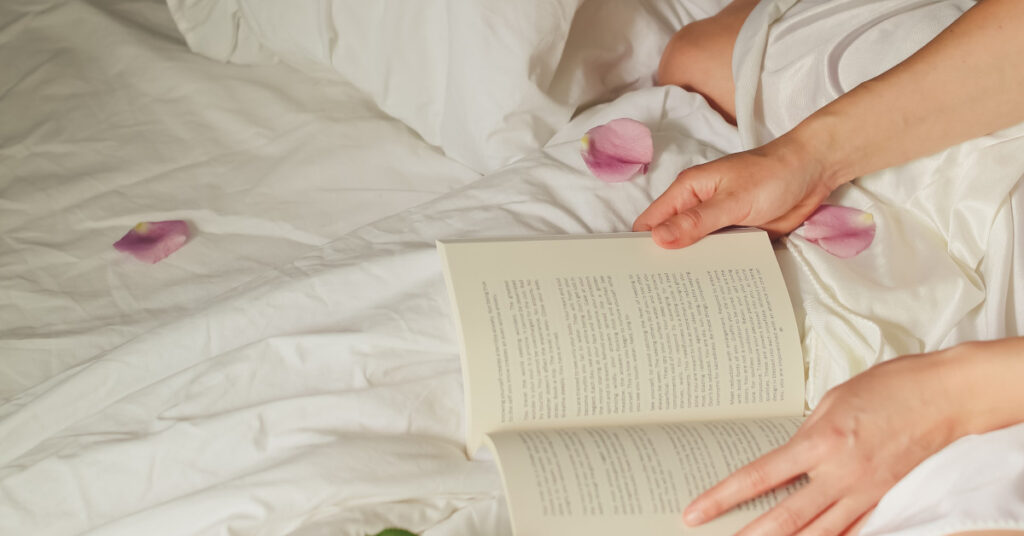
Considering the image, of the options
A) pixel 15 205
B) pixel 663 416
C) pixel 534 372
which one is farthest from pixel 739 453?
pixel 15 205

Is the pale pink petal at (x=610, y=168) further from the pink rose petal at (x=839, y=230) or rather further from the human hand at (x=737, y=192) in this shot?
the pink rose petal at (x=839, y=230)

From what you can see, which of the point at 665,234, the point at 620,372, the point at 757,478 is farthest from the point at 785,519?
the point at 665,234

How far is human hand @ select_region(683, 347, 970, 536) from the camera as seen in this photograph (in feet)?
2.25

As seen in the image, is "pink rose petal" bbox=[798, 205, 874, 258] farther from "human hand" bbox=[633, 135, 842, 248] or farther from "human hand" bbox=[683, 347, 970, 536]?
"human hand" bbox=[683, 347, 970, 536]

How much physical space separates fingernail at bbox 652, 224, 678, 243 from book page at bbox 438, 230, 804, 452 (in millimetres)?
16

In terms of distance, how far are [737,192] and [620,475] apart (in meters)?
0.32

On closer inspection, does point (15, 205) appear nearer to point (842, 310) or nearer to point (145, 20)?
point (145, 20)

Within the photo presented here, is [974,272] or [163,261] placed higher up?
[974,272]

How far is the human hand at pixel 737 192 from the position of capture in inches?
34.0

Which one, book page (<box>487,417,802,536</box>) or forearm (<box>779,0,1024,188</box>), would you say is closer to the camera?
book page (<box>487,417,802,536</box>)

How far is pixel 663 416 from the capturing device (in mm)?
787

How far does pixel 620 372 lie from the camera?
0.78 m

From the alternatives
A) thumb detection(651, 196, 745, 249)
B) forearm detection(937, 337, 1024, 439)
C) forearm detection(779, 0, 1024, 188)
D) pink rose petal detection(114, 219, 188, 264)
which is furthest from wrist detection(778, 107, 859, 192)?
pink rose petal detection(114, 219, 188, 264)

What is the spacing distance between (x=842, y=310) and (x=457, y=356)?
1.17 ft
